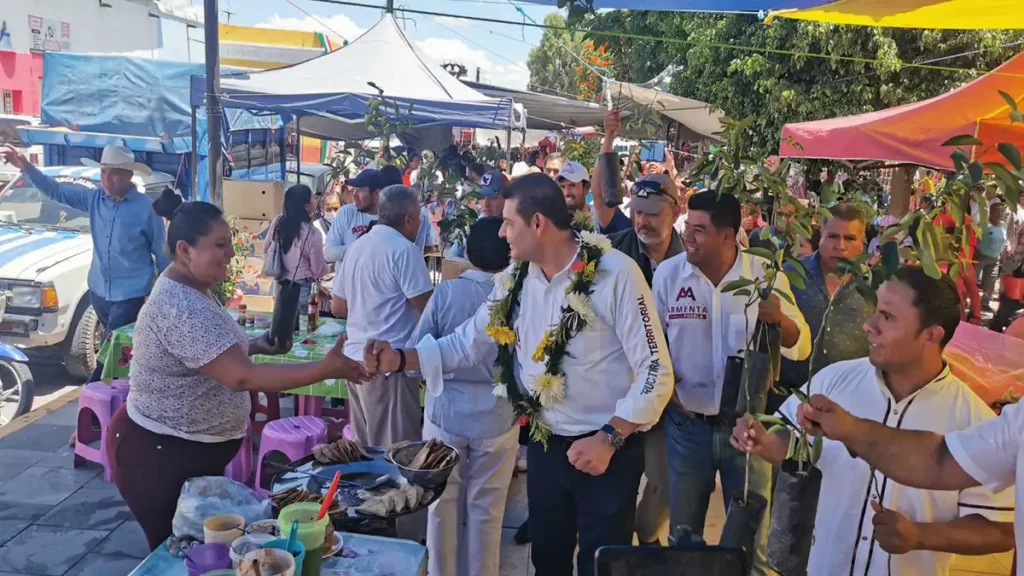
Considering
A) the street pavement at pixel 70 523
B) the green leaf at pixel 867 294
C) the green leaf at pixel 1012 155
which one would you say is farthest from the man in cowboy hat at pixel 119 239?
the green leaf at pixel 1012 155

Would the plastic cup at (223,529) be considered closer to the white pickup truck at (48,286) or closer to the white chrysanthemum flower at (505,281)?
the white chrysanthemum flower at (505,281)

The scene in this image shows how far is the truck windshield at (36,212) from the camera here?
782cm

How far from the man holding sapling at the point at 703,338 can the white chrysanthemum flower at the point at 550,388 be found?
31.0 inches

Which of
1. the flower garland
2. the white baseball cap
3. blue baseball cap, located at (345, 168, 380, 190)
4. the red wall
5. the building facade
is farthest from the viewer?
the building facade

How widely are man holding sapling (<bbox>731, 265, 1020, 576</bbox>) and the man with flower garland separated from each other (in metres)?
0.54

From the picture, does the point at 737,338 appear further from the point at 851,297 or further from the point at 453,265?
the point at 453,265

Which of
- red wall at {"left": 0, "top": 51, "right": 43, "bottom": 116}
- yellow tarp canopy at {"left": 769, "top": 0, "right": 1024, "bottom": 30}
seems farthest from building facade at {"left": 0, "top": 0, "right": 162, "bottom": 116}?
yellow tarp canopy at {"left": 769, "top": 0, "right": 1024, "bottom": 30}

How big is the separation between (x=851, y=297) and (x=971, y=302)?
3133 millimetres

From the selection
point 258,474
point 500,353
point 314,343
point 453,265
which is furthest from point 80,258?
point 500,353

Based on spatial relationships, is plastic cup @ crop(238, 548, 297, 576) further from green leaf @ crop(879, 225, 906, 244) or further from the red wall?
the red wall

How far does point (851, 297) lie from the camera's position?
3316mm

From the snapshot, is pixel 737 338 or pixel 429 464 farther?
pixel 737 338

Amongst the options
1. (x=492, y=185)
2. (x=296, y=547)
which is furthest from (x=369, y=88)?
(x=296, y=547)

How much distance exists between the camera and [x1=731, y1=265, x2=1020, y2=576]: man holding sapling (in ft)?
6.54
